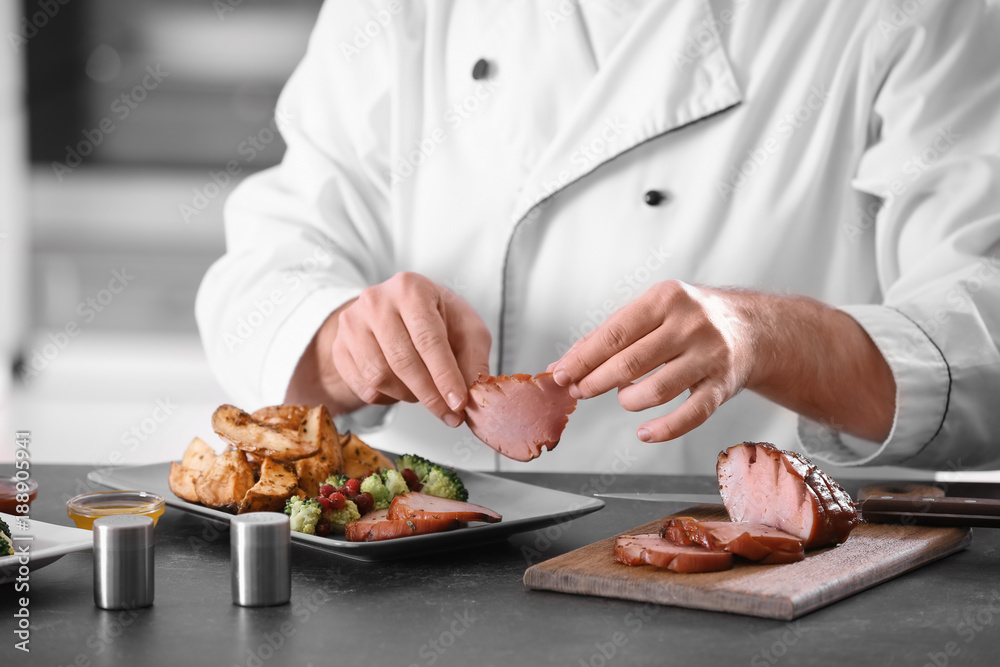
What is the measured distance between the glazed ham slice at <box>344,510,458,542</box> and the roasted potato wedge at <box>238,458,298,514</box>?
0.36 feet

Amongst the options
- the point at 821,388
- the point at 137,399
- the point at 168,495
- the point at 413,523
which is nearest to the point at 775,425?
the point at 821,388

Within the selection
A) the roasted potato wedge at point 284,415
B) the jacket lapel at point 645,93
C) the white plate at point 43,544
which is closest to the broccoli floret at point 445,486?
the roasted potato wedge at point 284,415

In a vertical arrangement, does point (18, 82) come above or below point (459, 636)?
above

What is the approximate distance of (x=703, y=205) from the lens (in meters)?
1.89

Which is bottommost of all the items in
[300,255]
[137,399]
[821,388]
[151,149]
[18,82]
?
[137,399]

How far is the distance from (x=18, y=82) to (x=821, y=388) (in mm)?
3716

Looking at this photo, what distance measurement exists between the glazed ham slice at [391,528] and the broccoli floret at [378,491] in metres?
0.13

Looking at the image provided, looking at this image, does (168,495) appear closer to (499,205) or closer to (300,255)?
(300,255)

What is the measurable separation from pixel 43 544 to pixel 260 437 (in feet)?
1.13

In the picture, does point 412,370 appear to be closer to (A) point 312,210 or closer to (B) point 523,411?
(B) point 523,411

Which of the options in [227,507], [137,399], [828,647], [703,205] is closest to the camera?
[828,647]

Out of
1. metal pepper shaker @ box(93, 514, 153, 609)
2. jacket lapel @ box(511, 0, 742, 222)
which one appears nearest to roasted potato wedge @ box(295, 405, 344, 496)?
metal pepper shaker @ box(93, 514, 153, 609)

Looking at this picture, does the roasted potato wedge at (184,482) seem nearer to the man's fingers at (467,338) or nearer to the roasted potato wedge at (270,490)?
the roasted potato wedge at (270,490)

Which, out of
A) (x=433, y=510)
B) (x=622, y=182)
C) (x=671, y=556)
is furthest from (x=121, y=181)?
(x=671, y=556)
